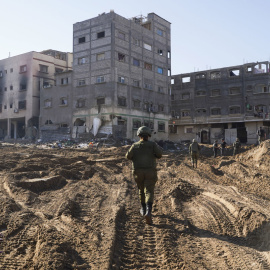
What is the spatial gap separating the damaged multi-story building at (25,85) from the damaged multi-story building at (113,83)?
2062 millimetres

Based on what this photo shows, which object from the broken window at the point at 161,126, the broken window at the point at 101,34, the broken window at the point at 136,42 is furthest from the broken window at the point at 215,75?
the broken window at the point at 101,34

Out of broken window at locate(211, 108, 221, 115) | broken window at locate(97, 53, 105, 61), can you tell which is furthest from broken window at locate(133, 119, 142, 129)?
broken window at locate(211, 108, 221, 115)

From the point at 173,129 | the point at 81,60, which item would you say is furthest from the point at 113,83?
the point at 173,129

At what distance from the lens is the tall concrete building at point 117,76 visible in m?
37.0

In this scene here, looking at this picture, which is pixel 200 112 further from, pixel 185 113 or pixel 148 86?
pixel 148 86

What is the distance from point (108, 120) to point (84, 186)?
1065 inches

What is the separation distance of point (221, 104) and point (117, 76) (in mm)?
16406

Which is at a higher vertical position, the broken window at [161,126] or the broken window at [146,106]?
the broken window at [146,106]

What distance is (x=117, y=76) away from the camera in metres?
37.4

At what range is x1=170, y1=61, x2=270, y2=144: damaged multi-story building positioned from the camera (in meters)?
41.1

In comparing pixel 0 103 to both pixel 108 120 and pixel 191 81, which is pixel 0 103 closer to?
pixel 108 120

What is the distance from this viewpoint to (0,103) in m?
48.0

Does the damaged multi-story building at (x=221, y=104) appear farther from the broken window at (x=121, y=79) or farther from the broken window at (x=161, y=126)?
the broken window at (x=121, y=79)

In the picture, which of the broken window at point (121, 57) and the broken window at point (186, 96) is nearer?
the broken window at point (121, 57)
